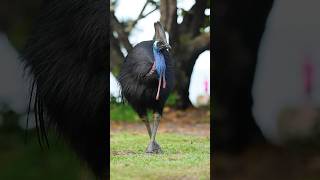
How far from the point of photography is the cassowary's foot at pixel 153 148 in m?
3.84

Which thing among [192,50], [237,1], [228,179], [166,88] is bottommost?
[228,179]

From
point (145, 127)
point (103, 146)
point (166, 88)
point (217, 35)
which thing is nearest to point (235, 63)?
point (217, 35)

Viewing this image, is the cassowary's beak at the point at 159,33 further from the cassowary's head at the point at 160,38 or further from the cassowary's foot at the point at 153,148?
the cassowary's foot at the point at 153,148

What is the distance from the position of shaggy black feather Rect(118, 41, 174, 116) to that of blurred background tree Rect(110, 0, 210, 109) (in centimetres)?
5

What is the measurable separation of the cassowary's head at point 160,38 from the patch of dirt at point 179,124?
431 millimetres

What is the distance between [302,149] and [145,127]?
1.10m

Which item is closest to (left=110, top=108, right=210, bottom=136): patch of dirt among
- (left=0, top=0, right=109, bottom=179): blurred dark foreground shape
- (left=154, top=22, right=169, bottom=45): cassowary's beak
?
(left=0, top=0, right=109, bottom=179): blurred dark foreground shape

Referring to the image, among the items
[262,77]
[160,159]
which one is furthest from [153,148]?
[262,77]

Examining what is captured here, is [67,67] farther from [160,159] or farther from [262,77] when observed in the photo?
[262,77]

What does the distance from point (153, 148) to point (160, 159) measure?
9 centimetres

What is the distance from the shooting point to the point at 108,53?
381cm

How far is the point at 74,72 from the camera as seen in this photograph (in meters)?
3.85

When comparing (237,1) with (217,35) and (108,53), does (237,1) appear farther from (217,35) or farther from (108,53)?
(108,53)

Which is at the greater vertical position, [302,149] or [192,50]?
[192,50]
